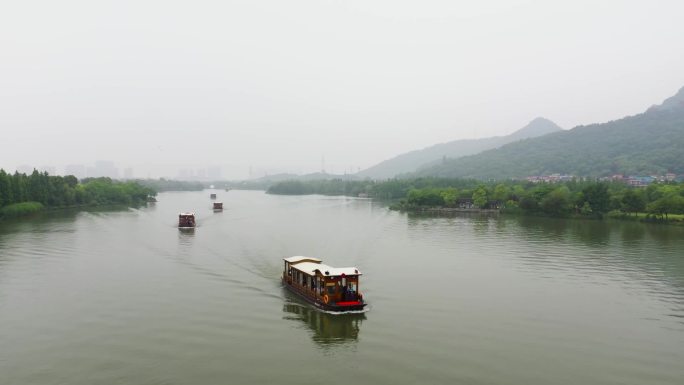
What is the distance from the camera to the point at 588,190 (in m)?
73.1

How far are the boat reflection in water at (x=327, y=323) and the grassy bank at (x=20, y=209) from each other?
56.6 metres

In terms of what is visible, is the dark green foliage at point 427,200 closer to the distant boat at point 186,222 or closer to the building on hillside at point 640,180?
the distant boat at point 186,222

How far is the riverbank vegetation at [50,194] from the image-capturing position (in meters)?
63.3

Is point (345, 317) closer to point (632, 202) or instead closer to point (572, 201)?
point (572, 201)

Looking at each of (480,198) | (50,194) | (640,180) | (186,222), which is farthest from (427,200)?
(640,180)

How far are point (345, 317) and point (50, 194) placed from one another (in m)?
76.5

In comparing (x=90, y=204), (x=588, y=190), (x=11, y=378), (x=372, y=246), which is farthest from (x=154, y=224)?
(x=588, y=190)

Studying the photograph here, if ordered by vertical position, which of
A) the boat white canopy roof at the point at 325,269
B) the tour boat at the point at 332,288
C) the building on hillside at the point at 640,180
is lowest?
the tour boat at the point at 332,288

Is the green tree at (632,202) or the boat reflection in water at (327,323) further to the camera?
the green tree at (632,202)

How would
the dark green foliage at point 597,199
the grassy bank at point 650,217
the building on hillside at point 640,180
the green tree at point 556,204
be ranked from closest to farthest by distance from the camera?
1. the grassy bank at point 650,217
2. the dark green foliage at point 597,199
3. the green tree at point 556,204
4. the building on hillside at point 640,180

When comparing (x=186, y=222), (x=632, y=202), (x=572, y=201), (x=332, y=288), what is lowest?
(x=332, y=288)

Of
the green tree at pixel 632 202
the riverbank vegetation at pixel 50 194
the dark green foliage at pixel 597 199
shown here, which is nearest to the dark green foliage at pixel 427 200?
the dark green foliage at pixel 597 199

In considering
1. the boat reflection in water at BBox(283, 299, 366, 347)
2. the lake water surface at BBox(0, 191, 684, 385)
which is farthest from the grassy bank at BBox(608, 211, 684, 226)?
the boat reflection in water at BBox(283, 299, 366, 347)

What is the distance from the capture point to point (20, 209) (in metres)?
64.0
